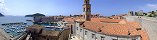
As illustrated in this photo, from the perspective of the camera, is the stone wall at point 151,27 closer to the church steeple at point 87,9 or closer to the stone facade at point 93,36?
the stone facade at point 93,36

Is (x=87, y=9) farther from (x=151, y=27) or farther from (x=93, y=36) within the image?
(x=151, y=27)

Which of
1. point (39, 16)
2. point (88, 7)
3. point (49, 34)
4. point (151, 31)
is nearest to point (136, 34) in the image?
point (151, 31)

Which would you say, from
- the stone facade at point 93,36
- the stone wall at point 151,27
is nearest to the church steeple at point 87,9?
the stone facade at point 93,36

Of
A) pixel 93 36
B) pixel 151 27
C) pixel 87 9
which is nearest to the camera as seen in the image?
pixel 151 27

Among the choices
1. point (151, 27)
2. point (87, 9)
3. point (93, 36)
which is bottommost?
point (93, 36)

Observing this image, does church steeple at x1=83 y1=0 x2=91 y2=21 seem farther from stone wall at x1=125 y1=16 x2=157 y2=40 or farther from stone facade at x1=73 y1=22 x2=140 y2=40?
stone wall at x1=125 y1=16 x2=157 y2=40

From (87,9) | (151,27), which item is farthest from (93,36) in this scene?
(87,9)

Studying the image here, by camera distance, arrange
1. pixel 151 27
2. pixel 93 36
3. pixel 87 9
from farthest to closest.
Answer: pixel 87 9 < pixel 93 36 < pixel 151 27

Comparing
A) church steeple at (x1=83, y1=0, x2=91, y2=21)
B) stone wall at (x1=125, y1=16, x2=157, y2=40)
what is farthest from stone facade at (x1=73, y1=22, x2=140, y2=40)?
church steeple at (x1=83, y1=0, x2=91, y2=21)

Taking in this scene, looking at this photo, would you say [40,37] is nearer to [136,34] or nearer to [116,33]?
[116,33]

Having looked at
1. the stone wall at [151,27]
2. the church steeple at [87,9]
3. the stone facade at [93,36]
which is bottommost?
the stone facade at [93,36]

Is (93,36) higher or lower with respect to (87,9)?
lower

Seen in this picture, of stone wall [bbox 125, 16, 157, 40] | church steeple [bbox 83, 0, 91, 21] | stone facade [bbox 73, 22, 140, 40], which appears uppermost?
church steeple [bbox 83, 0, 91, 21]

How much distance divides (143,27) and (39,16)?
155023mm
